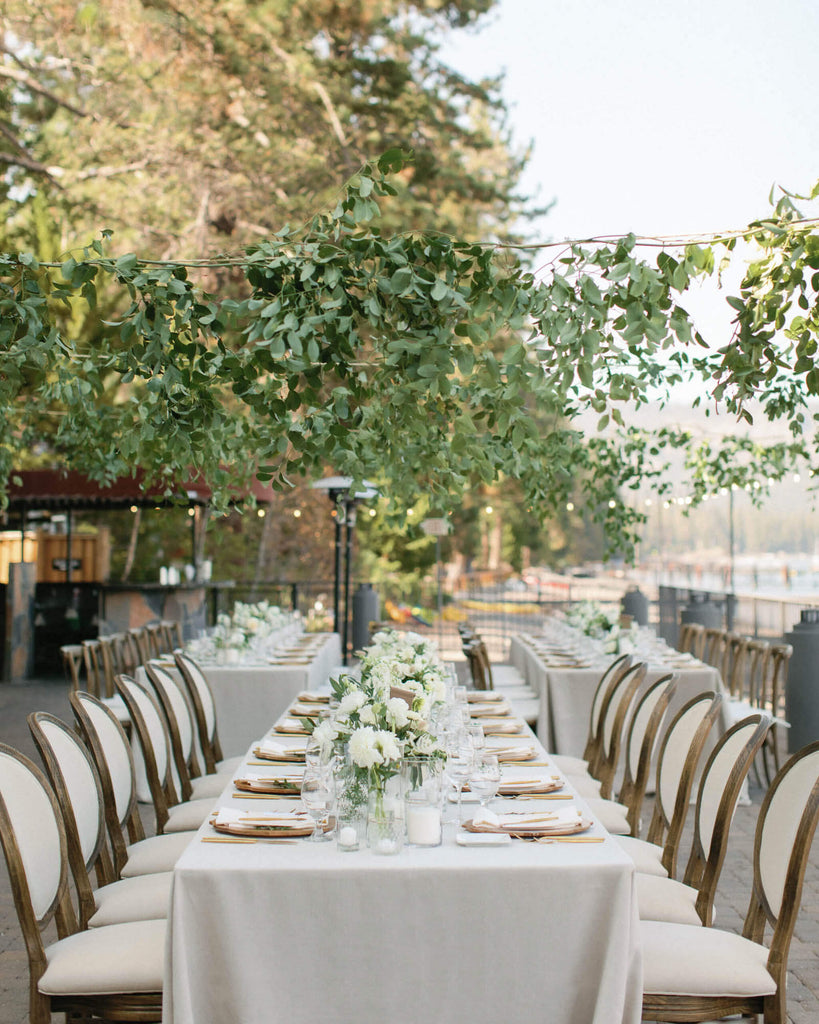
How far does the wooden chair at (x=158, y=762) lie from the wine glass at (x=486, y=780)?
1.40m

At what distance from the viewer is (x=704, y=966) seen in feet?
9.57

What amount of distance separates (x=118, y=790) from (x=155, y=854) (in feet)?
0.91

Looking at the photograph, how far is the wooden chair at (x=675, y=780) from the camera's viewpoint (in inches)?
148

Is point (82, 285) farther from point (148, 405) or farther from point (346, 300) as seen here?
point (148, 405)

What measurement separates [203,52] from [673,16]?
14.9m

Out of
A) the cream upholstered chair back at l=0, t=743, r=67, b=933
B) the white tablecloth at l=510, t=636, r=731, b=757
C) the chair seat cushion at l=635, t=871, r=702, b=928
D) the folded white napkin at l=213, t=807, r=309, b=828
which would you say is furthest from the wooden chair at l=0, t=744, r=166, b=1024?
the white tablecloth at l=510, t=636, r=731, b=757

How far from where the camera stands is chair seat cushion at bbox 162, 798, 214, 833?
14.3ft

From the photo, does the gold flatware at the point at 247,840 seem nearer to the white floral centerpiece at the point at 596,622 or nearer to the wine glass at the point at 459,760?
the wine glass at the point at 459,760

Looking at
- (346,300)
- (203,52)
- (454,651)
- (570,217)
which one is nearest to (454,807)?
(346,300)

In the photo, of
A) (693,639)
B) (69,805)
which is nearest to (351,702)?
(69,805)

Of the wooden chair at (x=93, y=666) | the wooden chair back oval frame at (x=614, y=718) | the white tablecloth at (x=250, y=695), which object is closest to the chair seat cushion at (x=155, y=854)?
the wooden chair back oval frame at (x=614, y=718)

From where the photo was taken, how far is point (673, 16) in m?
26.0

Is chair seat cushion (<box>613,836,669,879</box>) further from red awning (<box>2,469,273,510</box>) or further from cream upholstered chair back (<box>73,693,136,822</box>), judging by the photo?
red awning (<box>2,469,273,510</box>)

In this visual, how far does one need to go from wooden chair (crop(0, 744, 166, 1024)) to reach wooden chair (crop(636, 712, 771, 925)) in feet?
5.12
